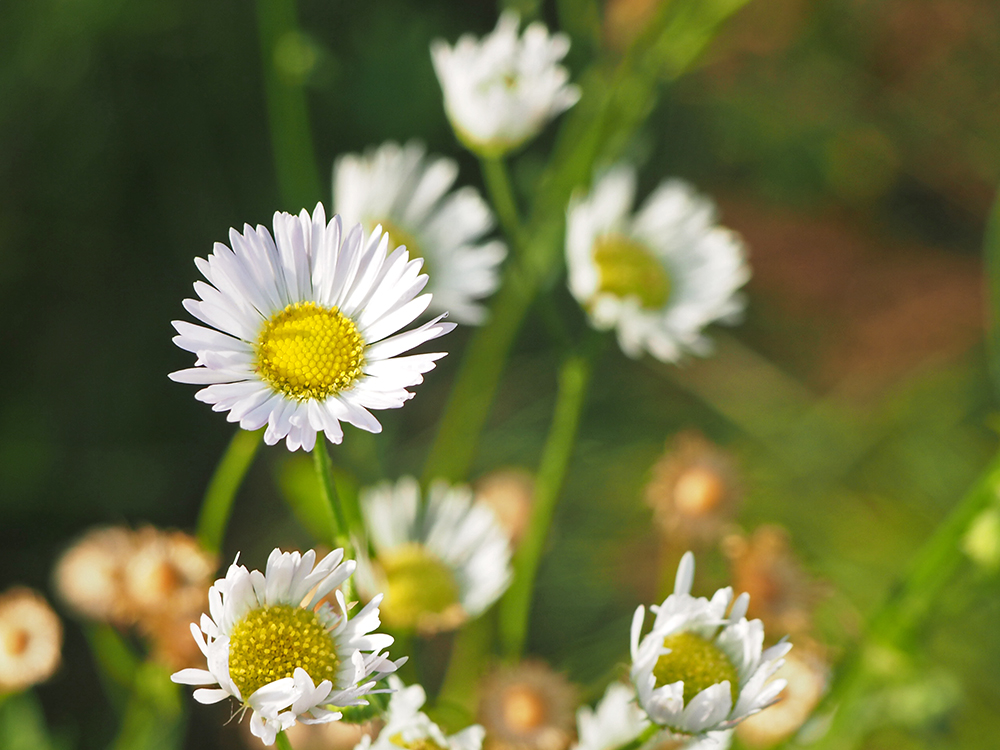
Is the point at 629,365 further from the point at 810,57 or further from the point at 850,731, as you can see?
the point at 850,731

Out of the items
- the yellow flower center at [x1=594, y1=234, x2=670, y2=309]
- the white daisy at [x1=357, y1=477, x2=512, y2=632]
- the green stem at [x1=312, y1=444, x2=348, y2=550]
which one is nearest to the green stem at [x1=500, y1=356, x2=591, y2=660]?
the white daisy at [x1=357, y1=477, x2=512, y2=632]

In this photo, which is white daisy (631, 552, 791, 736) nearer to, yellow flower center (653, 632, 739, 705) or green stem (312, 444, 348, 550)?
yellow flower center (653, 632, 739, 705)

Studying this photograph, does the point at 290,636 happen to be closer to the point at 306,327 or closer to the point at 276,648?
the point at 276,648

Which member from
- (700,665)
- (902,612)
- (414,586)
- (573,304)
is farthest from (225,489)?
(573,304)

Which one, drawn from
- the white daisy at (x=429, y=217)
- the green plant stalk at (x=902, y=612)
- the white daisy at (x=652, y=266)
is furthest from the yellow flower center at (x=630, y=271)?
the green plant stalk at (x=902, y=612)

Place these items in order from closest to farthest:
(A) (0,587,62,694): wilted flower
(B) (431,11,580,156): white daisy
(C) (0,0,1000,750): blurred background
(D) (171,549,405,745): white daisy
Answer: (D) (171,549,405,745): white daisy < (A) (0,587,62,694): wilted flower < (B) (431,11,580,156): white daisy < (C) (0,0,1000,750): blurred background

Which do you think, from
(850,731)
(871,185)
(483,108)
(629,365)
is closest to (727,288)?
(483,108)

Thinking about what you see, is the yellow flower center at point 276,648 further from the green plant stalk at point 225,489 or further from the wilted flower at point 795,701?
the wilted flower at point 795,701
